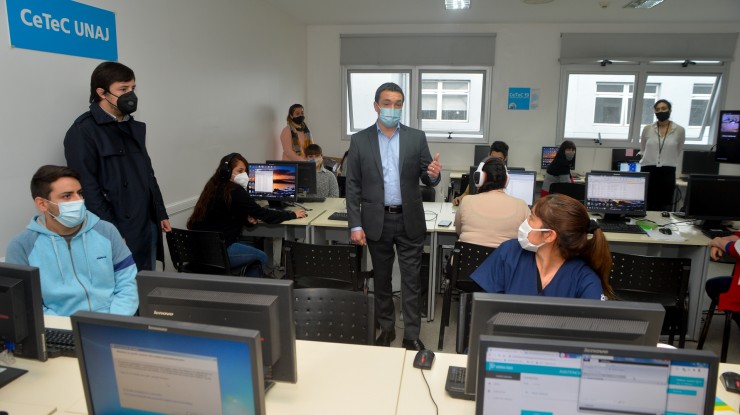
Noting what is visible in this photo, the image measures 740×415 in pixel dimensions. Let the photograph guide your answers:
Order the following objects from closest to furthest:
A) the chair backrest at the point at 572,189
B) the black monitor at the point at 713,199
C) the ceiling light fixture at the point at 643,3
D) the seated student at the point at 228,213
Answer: the seated student at the point at 228,213 → the black monitor at the point at 713,199 → the chair backrest at the point at 572,189 → the ceiling light fixture at the point at 643,3

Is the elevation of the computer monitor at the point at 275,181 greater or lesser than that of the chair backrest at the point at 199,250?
greater

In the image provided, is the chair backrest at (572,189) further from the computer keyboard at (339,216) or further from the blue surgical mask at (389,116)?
the blue surgical mask at (389,116)

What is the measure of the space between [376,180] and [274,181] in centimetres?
169

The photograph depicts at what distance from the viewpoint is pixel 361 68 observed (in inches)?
317

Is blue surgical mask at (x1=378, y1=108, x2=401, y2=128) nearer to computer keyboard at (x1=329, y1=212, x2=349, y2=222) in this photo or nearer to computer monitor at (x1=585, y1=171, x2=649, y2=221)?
computer keyboard at (x1=329, y1=212, x2=349, y2=222)

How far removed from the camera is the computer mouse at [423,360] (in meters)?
1.76

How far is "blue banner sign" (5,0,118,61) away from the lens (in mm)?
2740

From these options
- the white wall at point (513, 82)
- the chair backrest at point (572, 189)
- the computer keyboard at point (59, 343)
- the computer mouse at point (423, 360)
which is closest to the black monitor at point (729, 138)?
the white wall at point (513, 82)

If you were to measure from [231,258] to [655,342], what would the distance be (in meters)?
3.00

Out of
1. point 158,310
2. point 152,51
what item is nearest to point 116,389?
point 158,310

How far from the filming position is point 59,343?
1.85m

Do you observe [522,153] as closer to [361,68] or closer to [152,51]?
[361,68]

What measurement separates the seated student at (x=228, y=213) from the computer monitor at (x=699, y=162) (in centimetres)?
659

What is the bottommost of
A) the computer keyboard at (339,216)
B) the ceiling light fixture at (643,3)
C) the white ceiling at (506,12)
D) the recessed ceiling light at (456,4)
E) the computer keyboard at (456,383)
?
the computer keyboard at (456,383)
